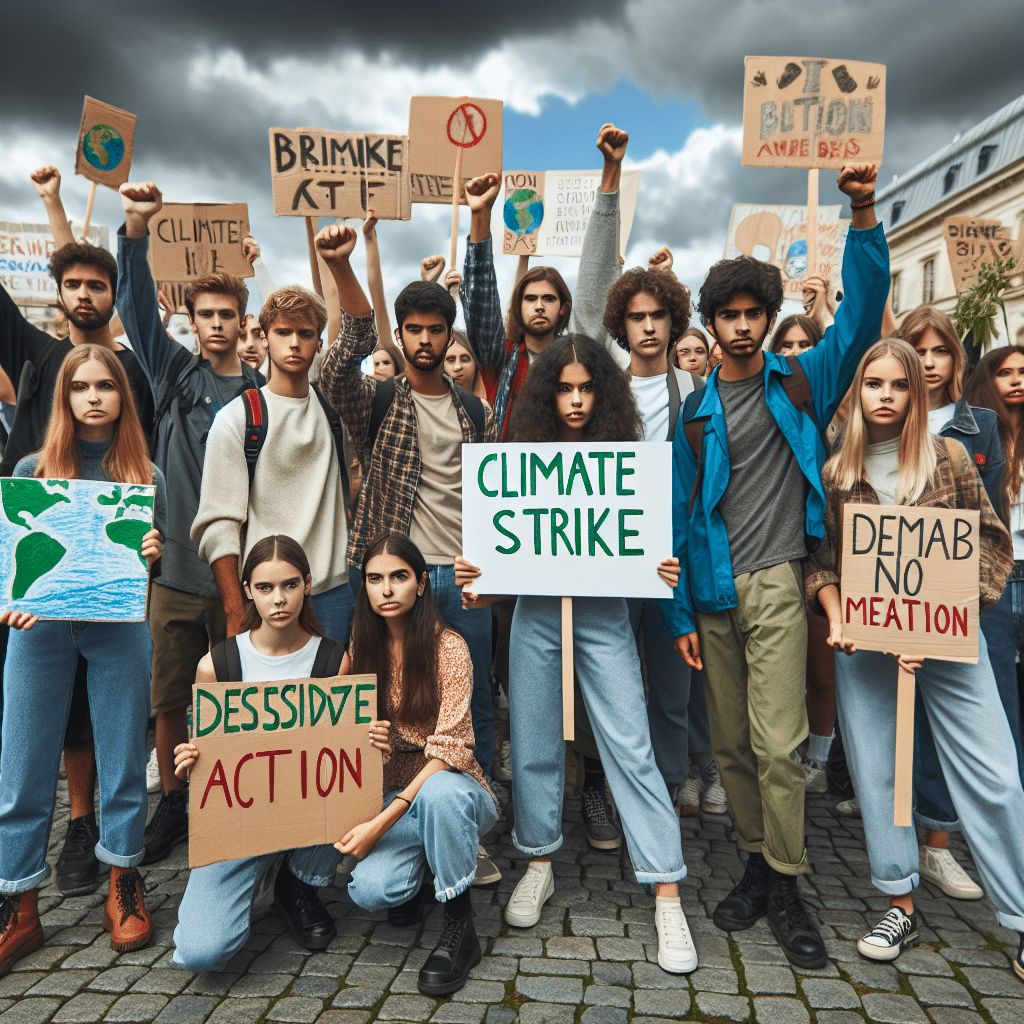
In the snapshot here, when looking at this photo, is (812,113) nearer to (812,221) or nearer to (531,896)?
(812,221)

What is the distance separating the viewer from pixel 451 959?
112 inches

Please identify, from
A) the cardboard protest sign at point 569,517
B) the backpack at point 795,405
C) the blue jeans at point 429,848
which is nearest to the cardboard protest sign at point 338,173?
the cardboard protest sign at point 569,517

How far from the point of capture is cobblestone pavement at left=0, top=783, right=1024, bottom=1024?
8.83 feet

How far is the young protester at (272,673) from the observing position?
2.93 metres

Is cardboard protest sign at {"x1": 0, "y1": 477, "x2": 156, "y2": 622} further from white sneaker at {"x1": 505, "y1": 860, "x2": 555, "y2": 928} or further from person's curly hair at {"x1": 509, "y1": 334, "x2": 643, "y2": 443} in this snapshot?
white sneaker at {"x1": 505, "y1": 860, "x2": 555, "y2": 928}

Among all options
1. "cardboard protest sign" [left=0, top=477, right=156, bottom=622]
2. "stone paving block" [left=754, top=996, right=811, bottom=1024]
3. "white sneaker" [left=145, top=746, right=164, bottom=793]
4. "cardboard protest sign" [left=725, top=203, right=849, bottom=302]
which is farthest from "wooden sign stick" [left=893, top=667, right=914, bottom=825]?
"cardboard protest sign" [left=725, top=203, right=849, bottom=302]

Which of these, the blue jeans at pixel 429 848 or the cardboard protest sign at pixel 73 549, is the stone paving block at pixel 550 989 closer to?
the blue jeans at pixel 429 848

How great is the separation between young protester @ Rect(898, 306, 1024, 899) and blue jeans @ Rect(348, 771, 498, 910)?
210 cm

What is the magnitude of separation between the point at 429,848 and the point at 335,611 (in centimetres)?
118

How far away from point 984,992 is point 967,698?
1044mm

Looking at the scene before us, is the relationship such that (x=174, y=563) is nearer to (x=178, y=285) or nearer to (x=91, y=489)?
(x=91, y=489)

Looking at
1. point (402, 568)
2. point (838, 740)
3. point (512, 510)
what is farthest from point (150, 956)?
point (838, 740)

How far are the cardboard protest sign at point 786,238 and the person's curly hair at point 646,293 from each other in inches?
177

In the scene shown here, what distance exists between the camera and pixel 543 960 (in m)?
2.99
